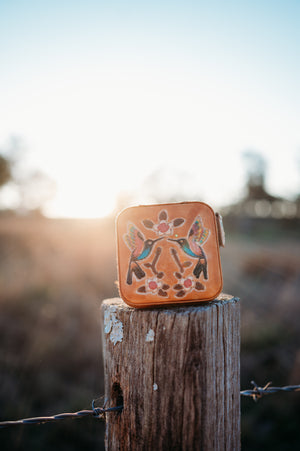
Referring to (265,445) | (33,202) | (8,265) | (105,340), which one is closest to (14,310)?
(8,265)

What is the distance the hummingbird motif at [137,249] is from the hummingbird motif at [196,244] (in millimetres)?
83

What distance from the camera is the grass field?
3525 millimetres

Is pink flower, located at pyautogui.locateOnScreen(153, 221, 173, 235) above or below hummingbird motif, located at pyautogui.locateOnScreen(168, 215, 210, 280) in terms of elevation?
above

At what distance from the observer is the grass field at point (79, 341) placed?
Result: 353cm

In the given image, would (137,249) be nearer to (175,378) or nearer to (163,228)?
(163,228)

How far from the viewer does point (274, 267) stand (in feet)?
27.1

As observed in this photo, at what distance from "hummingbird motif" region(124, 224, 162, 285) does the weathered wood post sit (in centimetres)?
14

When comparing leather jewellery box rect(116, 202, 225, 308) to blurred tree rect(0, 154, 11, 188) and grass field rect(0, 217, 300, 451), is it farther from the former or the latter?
blurred tree rect(0, 154, 11, 188)

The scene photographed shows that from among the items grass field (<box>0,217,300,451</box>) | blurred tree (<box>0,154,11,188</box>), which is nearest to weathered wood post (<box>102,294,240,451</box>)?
grass field (<box>0,217,300,451</box>)

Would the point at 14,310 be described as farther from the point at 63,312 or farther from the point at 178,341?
the point at 178,341

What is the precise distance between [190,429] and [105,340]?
37cm

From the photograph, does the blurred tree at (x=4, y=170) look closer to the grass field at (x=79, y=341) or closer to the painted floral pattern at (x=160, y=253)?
the grass field at (x=79, y=341)

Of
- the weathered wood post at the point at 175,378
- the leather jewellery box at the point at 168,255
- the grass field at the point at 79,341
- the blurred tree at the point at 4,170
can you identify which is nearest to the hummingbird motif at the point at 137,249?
the leather jewellery box at the point at 168,255

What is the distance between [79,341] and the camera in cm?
476
